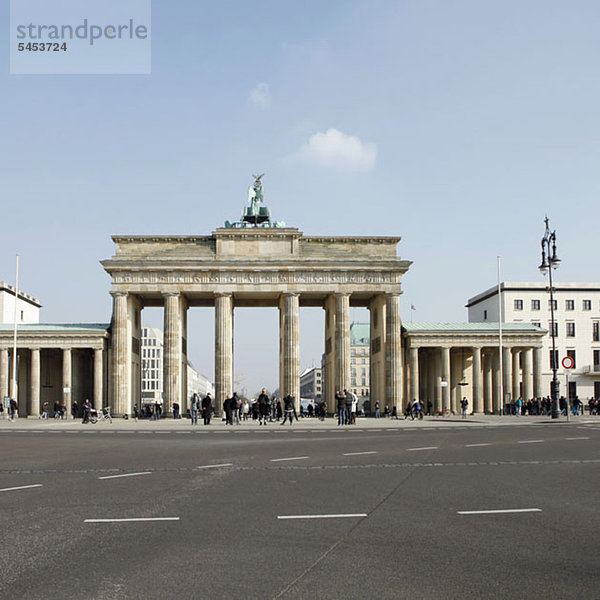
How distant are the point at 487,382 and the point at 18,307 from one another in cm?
5801

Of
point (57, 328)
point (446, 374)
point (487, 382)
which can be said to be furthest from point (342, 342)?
point (57, 328)

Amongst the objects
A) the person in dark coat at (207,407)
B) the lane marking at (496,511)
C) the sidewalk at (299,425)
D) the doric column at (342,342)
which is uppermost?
the doric column at (342,342)

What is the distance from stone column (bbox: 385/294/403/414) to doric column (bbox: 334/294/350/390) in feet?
12.5

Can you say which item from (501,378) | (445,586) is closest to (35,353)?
(501,378)

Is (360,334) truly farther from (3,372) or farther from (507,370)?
(3,372)

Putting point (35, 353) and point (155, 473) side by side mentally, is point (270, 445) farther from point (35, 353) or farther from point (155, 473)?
point (35, 353)

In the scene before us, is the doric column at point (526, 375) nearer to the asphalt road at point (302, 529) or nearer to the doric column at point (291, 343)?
the doric column at point (291, 343)

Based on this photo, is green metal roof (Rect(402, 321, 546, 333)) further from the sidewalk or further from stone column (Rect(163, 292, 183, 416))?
the sidewalk

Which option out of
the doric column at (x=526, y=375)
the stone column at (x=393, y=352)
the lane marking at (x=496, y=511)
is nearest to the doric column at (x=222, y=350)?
the stone column at (x=393, y=352)

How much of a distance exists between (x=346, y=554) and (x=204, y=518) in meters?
2.74

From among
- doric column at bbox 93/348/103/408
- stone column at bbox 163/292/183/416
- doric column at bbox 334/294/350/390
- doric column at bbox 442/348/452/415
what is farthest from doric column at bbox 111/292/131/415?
doric column at bbox 442/348/452/415

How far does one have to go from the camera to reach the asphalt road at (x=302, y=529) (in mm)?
6457

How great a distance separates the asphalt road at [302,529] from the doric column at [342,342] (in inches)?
1904

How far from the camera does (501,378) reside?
218ft
